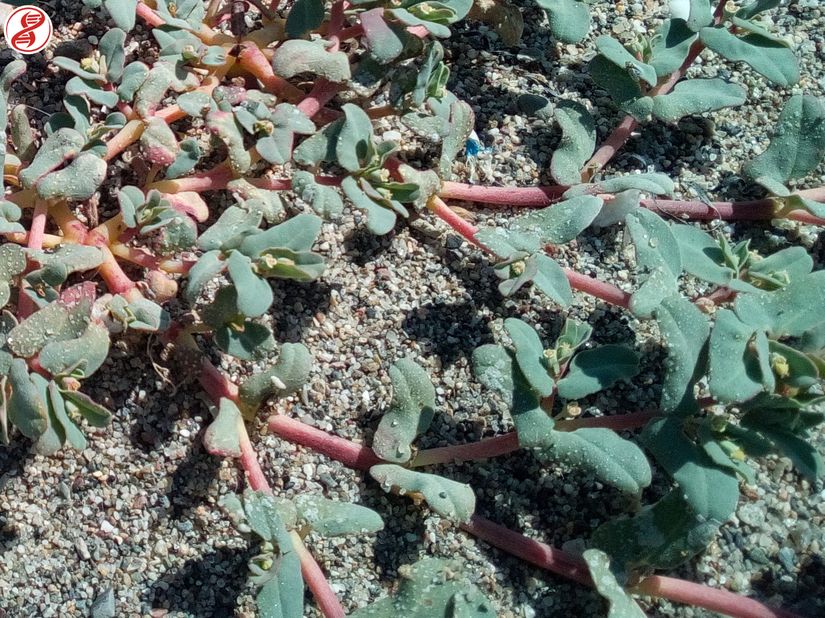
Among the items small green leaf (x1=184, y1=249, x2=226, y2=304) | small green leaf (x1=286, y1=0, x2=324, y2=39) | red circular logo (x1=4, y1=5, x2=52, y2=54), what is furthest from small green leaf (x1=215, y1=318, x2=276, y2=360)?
red circular logo (x1=4, y1=5, x2=52, y2=54)

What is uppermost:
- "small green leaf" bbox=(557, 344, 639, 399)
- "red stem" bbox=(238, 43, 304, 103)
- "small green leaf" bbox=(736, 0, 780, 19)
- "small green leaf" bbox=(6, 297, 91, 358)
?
"small green leaf" bbox=(736, 0, 780, 19)

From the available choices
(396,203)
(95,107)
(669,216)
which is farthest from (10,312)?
(669,216)

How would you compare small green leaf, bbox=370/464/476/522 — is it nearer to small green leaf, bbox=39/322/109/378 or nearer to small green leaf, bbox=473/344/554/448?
small green leaf, bbox=473/344/554/448

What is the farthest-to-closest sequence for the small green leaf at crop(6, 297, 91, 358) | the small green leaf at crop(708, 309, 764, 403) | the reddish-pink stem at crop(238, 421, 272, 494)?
the reddish-pink stem at crop(238, 421, 272, 494) → the small green leaf at crop(6, 297, 91, 358) → the small green leaf at crop(708, 309, 764, 403)

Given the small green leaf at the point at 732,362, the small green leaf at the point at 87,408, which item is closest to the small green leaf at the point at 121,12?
the small green leaf at the point at 87,408

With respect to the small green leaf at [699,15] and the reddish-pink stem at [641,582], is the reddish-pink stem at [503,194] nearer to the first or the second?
the small green leaf at [699,15]

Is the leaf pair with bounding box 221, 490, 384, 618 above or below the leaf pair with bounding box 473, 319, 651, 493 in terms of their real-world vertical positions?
below
